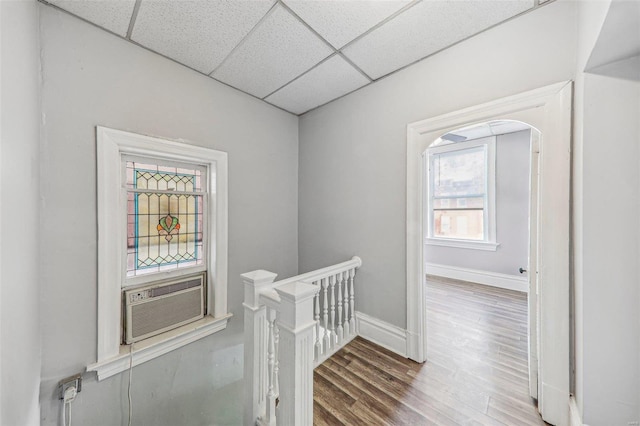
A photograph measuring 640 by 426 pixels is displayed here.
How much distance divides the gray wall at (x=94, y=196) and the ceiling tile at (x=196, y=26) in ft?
0.61

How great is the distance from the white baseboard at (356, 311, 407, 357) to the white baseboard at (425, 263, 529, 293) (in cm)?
257

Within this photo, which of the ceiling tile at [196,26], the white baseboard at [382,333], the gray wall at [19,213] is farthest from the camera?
the white baseboard at [382,333]

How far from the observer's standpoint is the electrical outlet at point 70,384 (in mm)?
1458

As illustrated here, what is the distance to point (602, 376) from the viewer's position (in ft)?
3.47

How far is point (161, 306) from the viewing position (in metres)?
1.89

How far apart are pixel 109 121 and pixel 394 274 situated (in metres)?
2.50

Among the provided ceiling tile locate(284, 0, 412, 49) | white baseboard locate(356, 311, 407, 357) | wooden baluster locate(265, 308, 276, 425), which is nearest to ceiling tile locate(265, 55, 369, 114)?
ceiling tile locate(284, 0, 412, 49)

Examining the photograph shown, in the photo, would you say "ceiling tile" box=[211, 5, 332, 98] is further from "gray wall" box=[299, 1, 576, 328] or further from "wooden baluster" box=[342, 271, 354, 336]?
"wooden baluster" box=[342, 271, 354, 336]

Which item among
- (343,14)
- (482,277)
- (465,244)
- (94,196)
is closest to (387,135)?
(343,14)

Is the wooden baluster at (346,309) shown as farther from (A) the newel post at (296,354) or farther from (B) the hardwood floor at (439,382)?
(A) the newel post at (296,354)

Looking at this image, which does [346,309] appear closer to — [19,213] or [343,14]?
[19,213]

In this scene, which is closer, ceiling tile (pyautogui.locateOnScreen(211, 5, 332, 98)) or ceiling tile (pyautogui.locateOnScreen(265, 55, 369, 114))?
ceiling tile (pyautogui.locateOnScreen(211, 5, 332, 98))

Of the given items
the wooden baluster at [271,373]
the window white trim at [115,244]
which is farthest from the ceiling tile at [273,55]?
the wooden baluster at [271,373]

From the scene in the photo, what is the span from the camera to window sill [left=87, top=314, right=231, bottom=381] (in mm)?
1601
